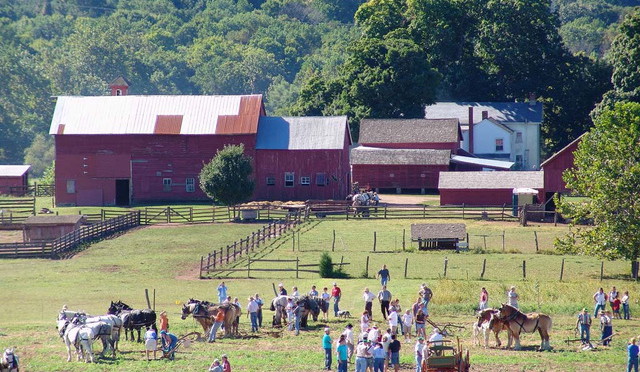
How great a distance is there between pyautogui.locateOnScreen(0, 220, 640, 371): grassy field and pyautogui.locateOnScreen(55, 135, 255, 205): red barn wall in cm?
1474

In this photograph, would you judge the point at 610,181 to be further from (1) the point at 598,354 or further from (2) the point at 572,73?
(2) the point at 572,73

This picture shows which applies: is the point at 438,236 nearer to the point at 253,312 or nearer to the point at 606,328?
the point at 253,312

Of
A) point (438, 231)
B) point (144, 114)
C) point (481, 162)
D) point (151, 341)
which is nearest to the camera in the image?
point (151, 341)

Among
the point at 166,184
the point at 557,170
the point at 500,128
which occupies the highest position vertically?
the point at 500,128

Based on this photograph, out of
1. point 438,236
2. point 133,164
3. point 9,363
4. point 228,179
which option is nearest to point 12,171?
point 133,164

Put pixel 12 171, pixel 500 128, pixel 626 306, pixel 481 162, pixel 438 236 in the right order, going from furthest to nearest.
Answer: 1. pixel 500 128
2. pixel 481 162
3. pixel 12 171
4. pixel 438 236
5. pixel 626 306

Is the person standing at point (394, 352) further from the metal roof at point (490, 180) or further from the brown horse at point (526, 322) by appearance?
the metal roof at point (490, 180)

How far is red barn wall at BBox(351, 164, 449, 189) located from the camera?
88.9 meters

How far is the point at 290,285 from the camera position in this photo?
49.8 metres

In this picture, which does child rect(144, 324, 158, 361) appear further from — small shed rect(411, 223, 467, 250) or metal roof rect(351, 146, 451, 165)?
metal roof rect(351, 146, 451, 165)

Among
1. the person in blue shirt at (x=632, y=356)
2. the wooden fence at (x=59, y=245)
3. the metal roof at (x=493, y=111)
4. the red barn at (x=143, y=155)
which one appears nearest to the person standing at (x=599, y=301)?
the person in blue shirt at (x=632, y=356)

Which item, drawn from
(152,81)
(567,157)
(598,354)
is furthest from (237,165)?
(152,81)

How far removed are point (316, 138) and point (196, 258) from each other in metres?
28.7

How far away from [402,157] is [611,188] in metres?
37.4
